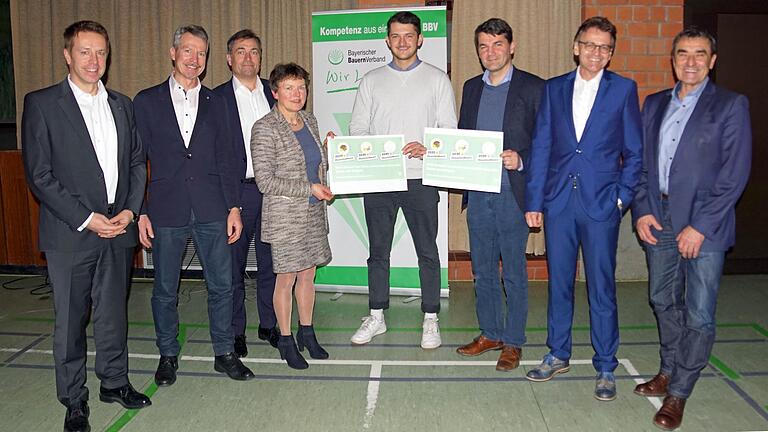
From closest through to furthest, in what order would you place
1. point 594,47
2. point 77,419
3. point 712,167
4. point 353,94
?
point 712,167
point 77,419
point 594,47
point 353,94

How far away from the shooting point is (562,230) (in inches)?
144

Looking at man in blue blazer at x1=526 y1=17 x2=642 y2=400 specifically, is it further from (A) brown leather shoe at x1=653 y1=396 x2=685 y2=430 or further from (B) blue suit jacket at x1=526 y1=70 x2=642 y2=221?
(A) brown leather shoe at x1=653 y1=396 x2=685 y2=430

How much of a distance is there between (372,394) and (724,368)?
2.04 m

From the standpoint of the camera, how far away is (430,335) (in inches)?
178

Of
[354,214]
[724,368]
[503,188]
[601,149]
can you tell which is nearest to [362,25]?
[354,214]

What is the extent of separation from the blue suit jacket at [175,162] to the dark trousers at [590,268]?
1803 millimetres

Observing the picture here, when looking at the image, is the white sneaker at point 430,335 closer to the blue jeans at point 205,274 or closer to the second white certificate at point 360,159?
the second white certificate at point 360,159

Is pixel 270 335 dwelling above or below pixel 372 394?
above

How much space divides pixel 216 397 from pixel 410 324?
168 centimetres

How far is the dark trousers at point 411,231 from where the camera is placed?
4.36 metres

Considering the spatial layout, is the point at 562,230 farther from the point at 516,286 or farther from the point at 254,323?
the point at 254,323

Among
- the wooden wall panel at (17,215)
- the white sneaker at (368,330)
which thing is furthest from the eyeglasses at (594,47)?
the wooden wall panel at (17,215)

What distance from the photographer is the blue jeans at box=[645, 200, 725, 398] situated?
330 cm

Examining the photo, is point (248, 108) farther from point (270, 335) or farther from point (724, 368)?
point (724, 368)
